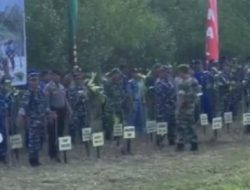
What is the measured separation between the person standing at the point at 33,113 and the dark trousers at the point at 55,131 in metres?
0.77

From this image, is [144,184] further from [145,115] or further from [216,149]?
[145,115]

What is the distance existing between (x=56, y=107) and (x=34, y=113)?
2.01m

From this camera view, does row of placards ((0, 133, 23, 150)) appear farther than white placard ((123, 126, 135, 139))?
No

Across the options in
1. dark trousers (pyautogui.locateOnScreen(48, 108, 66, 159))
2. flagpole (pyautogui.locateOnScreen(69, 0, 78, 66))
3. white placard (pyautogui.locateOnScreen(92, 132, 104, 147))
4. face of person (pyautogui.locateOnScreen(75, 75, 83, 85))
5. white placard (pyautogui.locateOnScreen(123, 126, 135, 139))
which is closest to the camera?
white placard (pyautogui.locateOnScreen(92, 132, 104, 147))

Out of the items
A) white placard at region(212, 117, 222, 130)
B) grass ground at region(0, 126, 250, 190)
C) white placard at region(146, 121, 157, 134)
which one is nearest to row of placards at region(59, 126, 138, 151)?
grass ground at region(0, 126, 250, 190)

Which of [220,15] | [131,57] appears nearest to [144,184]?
[131,57]

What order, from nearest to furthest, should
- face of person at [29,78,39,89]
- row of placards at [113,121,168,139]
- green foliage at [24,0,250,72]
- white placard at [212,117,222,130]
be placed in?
face of person at [29,78,39,89], row of placards at [113,121,168,139], white placard at [212,117,222,130], green foliage at [24,0,250,72]

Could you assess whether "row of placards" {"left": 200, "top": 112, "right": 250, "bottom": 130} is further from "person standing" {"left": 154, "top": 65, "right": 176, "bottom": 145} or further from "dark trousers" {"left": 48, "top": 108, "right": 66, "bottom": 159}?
"dark trousers" {"left": 48, "top": 108, "right": 66, "bottom": 159}

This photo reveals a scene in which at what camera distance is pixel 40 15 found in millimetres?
32812

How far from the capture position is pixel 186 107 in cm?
2391

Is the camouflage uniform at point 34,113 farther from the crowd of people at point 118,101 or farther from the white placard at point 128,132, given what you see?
the white placard at point 128,132

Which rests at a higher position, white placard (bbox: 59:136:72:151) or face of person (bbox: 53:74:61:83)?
face of person (bbox: 53:74:61:83)

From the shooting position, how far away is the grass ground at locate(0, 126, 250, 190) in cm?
1850

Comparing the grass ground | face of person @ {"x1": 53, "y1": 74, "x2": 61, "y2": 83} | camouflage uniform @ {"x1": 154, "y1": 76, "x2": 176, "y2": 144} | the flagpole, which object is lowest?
the grass ground
